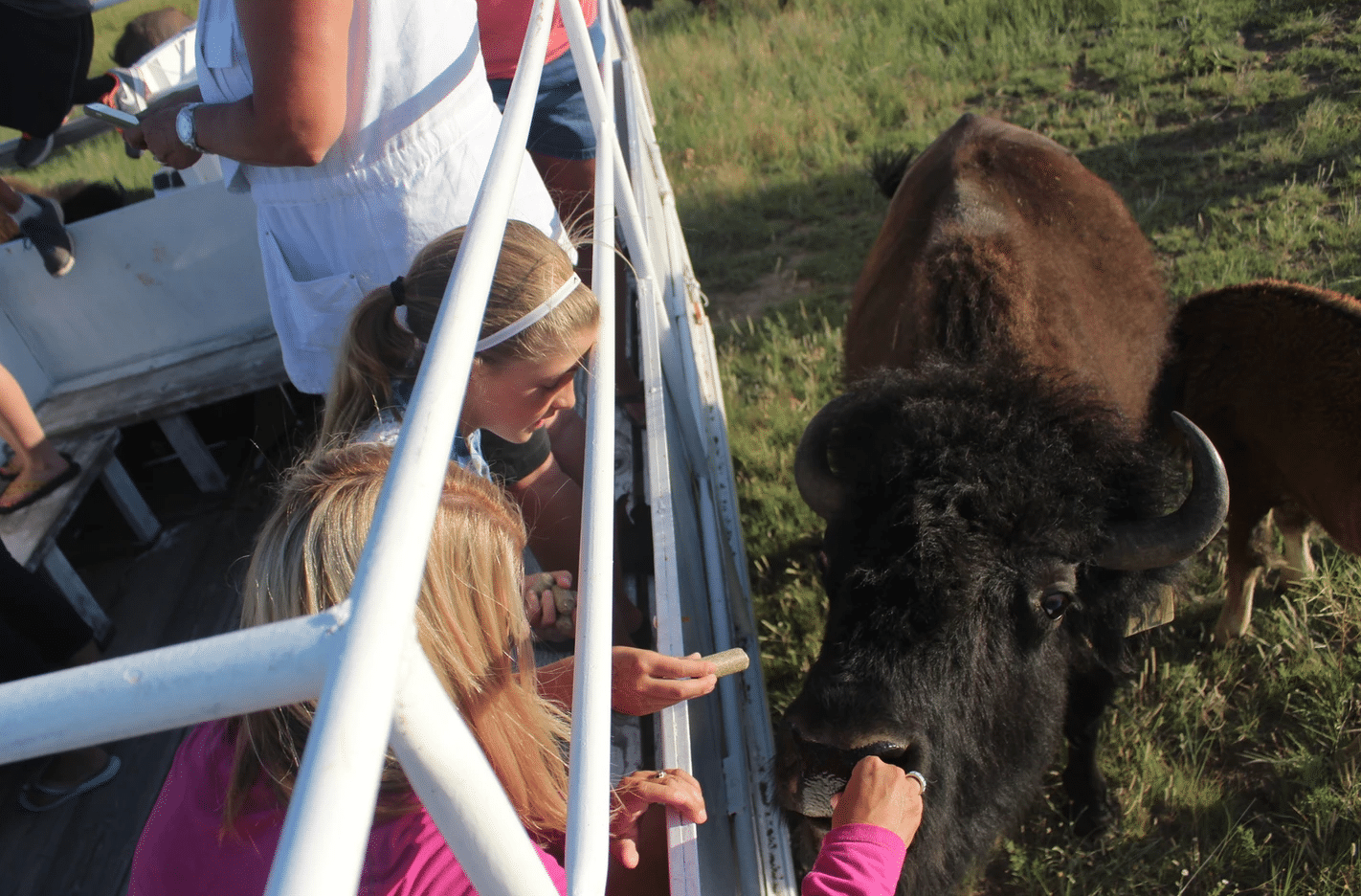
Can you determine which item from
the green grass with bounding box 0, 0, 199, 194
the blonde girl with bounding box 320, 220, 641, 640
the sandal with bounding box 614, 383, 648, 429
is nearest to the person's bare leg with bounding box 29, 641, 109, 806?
the blonde girl with bounding box 320, 220, 641, 640

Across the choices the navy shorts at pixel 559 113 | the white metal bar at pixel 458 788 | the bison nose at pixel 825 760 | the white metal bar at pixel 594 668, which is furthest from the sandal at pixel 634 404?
the white metal bar at pixel 458 788

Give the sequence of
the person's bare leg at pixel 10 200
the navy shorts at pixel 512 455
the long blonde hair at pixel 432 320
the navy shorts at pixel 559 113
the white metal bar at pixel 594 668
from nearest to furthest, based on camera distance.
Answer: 1. the white metal bar at pixel 594 668
2. the long blonde hair at pixel 432 320
3. the navy shorts at pixel 512 455
4. the navy shorts at pixel 559 113
5. the person's bare leg at pixel 10 200

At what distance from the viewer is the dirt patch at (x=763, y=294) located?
18.9 feet

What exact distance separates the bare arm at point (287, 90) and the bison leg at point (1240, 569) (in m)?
3.28

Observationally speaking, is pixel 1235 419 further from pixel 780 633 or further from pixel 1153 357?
pixel 780 633

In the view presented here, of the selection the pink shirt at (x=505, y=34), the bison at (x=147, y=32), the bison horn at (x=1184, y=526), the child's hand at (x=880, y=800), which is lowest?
the bison horn at (x=1184, y=526)

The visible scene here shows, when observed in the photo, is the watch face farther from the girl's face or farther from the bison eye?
the bison eye

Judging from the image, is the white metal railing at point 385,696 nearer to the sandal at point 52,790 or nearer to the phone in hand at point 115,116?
the phone in hand at point 115,116

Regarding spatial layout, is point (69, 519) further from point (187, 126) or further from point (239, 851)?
point (239, 851)

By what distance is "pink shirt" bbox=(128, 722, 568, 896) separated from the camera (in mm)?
1227

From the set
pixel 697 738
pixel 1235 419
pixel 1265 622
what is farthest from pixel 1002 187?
pixel 697 738

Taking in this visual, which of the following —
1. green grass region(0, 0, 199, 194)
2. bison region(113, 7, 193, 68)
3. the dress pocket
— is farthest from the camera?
green grass region(0, 0, 199, 194)

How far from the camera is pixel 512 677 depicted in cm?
138

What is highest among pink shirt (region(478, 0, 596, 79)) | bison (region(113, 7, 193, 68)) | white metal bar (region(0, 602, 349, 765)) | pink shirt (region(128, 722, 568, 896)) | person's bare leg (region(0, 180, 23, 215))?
bison (region(113, 7, 193, 68))
